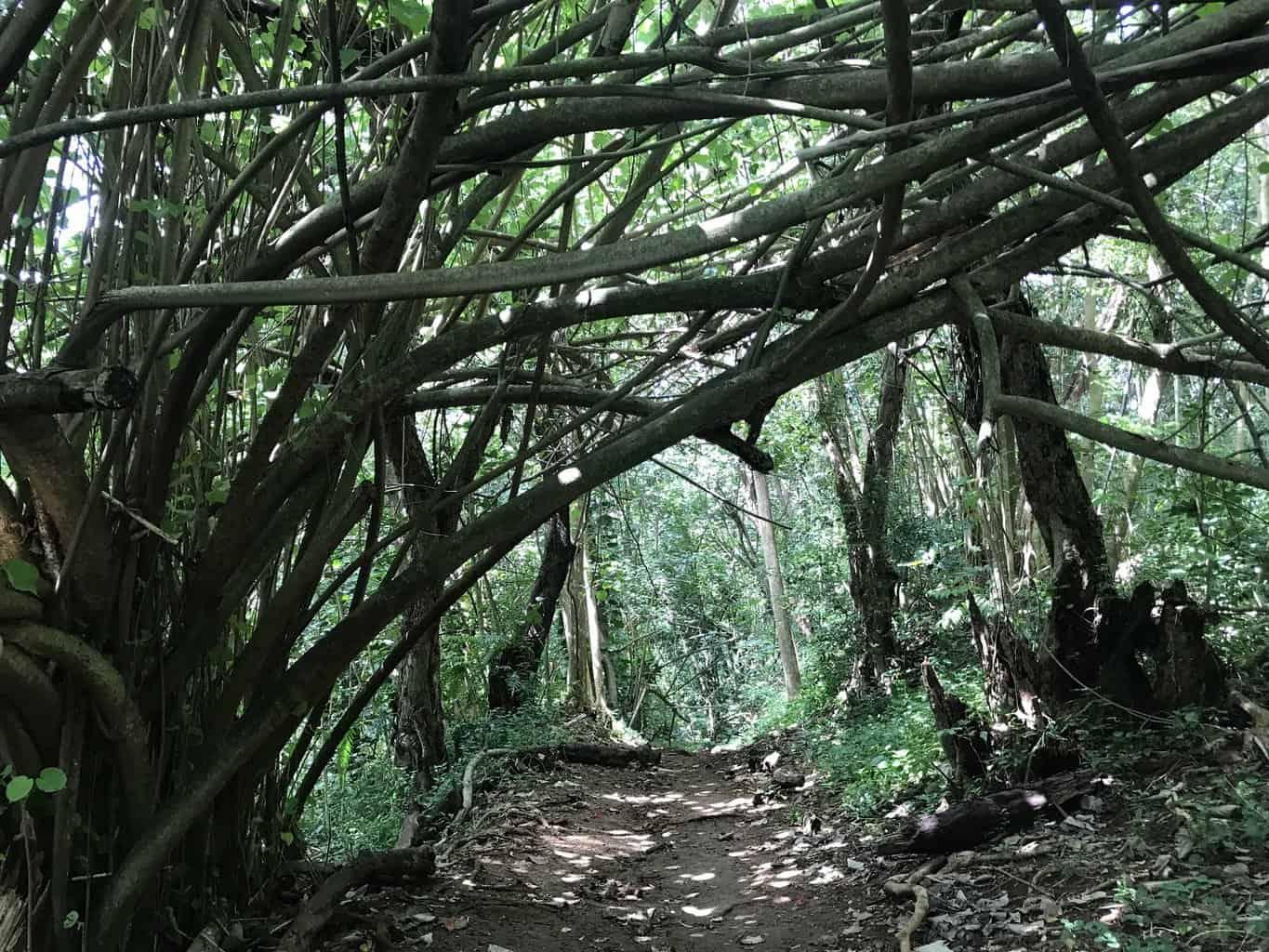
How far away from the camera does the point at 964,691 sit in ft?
23.7

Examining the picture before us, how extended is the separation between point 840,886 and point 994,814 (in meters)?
0.89

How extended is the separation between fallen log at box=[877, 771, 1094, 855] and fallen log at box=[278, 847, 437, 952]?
2422 mm

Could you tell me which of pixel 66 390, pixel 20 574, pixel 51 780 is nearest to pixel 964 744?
pixel 51 780

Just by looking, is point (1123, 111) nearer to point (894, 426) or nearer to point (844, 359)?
point (844, 359)

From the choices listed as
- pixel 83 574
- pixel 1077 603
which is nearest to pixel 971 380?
pixel 1077 603

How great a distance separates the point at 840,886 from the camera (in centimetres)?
513

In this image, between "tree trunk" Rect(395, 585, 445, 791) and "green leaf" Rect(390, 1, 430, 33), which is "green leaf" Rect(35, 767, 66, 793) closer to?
"green leaf" Rect(390, 1, 430, 33)

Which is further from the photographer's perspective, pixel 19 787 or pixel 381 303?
pixel 381 303

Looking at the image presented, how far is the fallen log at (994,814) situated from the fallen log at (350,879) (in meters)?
2.42

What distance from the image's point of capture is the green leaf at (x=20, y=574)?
2.56m

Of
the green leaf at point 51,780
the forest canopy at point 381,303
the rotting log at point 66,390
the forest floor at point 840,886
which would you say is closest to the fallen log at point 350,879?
the forest floor at point 840,886

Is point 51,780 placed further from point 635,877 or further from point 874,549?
point 874,549

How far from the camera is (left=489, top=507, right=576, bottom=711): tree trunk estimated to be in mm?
9750

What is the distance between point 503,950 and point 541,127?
10.3 feet
